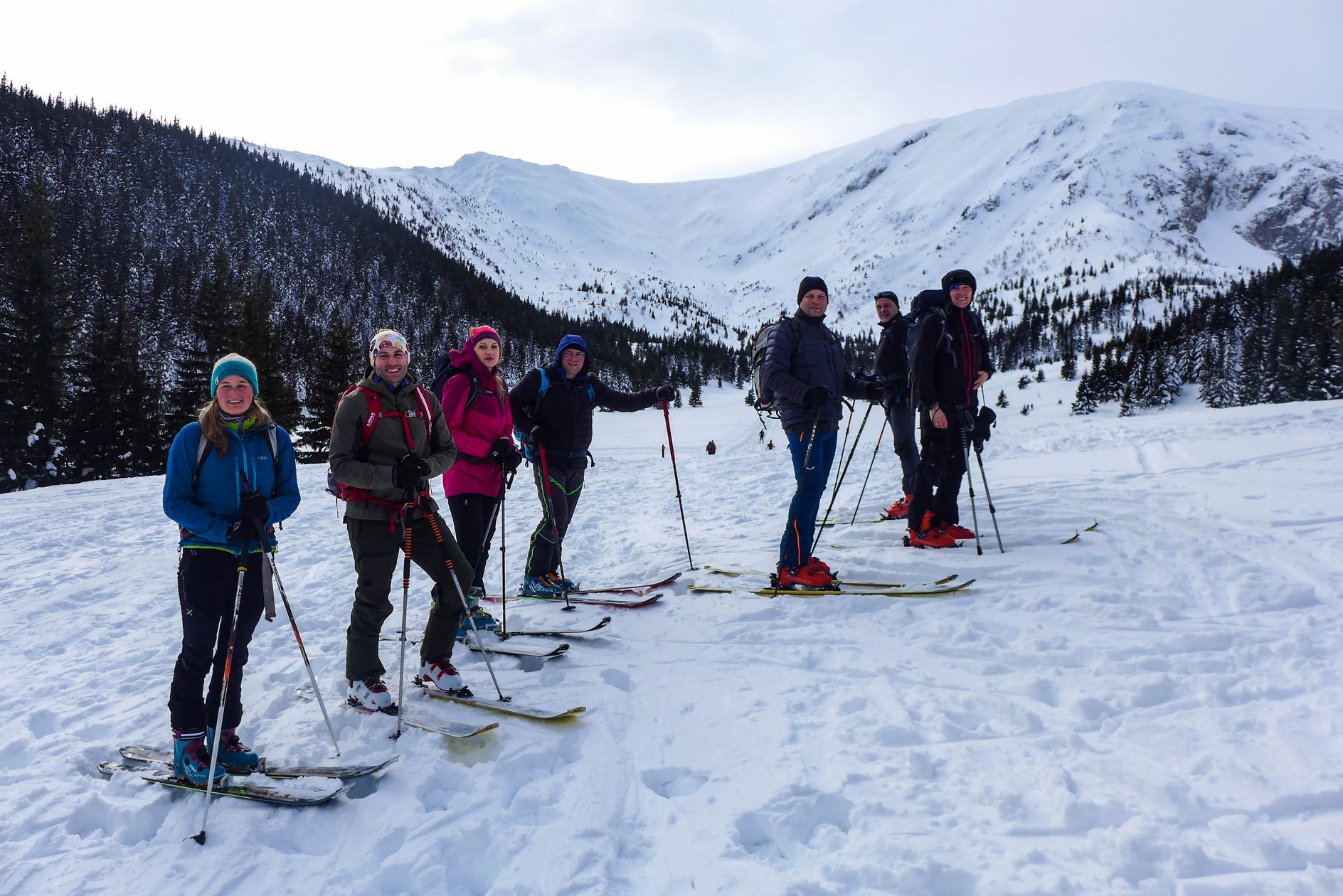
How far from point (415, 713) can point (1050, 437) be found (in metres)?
16.2

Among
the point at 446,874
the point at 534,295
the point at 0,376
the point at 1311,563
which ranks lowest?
the point at 446,874

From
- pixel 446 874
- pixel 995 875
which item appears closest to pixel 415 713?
pixel 446 874

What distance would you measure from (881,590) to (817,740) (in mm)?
2484

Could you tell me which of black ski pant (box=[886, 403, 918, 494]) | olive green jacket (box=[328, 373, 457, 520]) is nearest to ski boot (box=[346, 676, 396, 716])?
olive green jacket (box=[328, 373, 457, 520])

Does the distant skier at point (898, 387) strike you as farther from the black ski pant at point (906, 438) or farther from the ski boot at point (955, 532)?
the ski boot at point (955, 532)

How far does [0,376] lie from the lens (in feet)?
87.7

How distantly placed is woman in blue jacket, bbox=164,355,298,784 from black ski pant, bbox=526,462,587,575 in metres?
2.90

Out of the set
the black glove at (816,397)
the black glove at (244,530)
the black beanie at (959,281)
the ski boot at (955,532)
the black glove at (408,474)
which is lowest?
the ski boot at (955,532)

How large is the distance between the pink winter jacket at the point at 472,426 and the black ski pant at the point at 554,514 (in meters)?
0.80

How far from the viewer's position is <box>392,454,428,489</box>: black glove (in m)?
3.89

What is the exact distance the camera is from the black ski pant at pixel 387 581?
4094mm

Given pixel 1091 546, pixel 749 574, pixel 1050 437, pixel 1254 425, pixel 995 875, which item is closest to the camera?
pixel 995 875

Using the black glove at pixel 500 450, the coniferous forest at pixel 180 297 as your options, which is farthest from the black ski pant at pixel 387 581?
the coniferous forest at pixel 180 297

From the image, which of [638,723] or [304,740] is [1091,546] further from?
[304,740]
